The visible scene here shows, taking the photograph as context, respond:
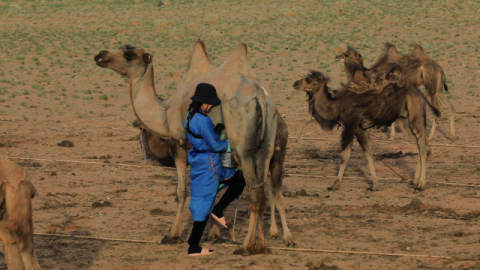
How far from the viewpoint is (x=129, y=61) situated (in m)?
8.92

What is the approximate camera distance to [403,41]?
34.3 metres

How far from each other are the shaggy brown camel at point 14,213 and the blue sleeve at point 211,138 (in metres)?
2.02

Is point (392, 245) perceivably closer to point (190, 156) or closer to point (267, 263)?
point (267, 263)

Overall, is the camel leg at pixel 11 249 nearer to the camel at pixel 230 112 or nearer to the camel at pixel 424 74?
the camel at pixel 230 112

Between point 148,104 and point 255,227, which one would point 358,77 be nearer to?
point 148,104

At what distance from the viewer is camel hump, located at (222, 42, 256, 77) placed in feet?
25.2

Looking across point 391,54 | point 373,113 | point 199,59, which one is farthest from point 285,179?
point 391,54

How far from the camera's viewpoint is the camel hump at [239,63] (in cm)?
769

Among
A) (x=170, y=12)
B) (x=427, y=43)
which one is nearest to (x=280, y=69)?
(x=427, y=43)

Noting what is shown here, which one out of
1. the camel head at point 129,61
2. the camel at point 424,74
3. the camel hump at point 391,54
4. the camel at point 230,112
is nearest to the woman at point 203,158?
the camel at point 230,112

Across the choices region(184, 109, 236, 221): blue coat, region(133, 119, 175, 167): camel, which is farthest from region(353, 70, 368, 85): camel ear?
region(184, 109, 236, 221): blue coat

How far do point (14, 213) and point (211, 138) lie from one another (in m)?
2.26

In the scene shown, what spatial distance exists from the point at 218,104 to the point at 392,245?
8.16ft

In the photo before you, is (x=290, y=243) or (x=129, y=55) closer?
(x=290, y=243)
